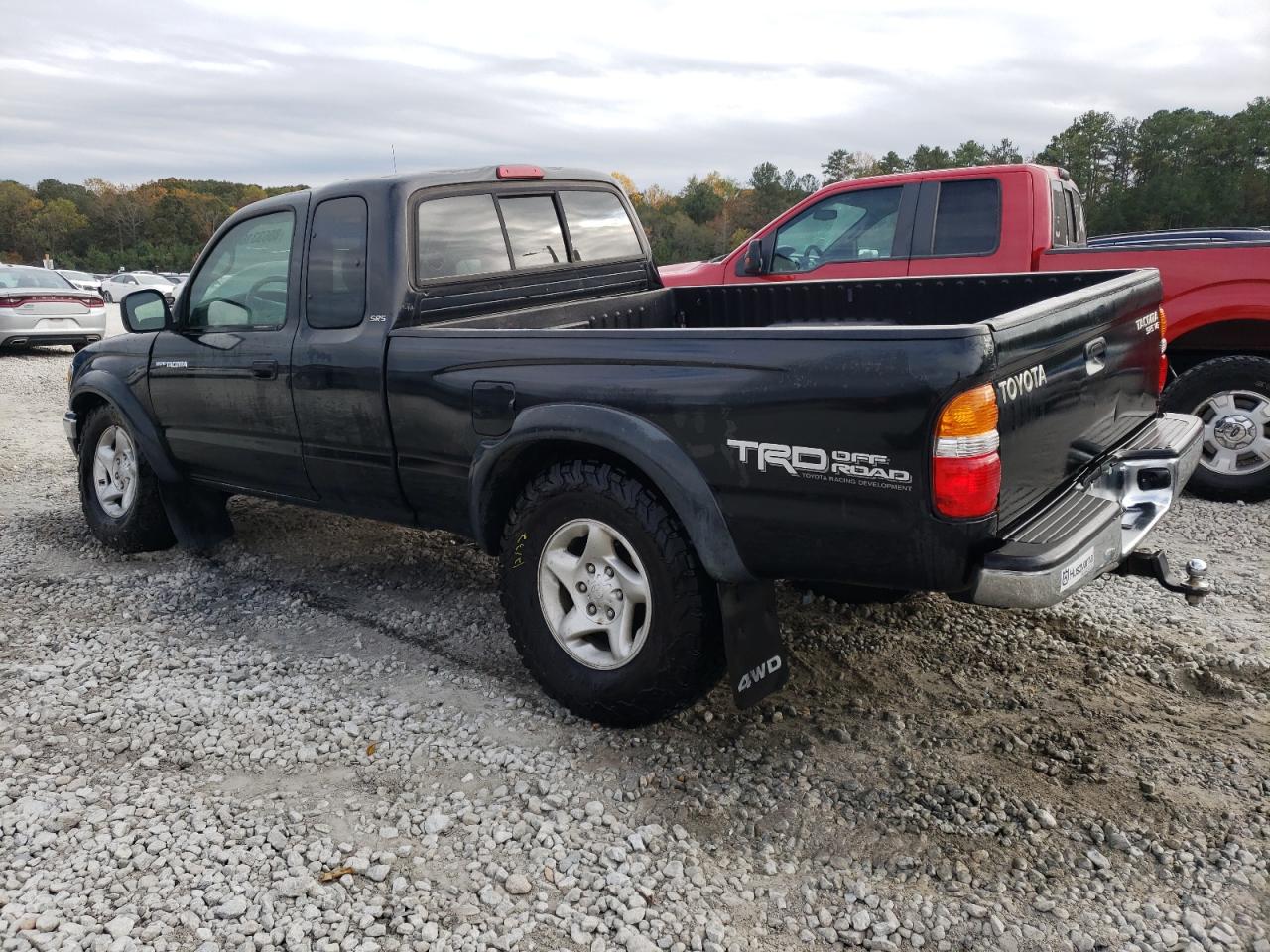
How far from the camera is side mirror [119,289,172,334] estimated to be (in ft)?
16.3

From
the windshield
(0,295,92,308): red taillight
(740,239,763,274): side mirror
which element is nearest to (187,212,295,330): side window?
(740,239,763,274): side mirror

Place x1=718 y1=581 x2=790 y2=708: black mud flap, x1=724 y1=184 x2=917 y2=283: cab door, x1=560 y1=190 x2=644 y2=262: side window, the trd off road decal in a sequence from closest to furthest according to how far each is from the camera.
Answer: the trd off road decal, x1=718 y1=581 x2=790 y2=708: black mud flap, x1=560 y1=190 x2=644 y2=262: side window, x1=724 y1=184 x2=917 y2=283: cab door

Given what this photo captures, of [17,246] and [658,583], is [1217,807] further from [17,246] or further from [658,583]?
[17,246]

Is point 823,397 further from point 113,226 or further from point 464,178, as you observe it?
point 113,226

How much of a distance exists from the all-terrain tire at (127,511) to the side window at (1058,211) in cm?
589

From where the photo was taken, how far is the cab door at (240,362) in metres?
4.34

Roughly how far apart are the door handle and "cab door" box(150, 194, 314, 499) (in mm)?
3093

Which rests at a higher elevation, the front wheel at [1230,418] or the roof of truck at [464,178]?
the roof of truck at [464,178]

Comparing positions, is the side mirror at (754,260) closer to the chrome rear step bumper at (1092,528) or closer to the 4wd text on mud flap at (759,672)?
the chrome rear step bumper at (1092,528)

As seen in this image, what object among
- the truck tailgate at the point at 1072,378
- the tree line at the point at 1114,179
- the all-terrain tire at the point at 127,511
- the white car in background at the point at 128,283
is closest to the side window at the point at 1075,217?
the truck tailgate at the point at 1072,378

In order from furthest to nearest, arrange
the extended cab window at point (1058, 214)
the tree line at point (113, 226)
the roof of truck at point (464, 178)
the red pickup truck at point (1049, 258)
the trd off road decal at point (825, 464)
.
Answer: the tree line at point (113, 226)
the extended cab window at point (1058, 214)
the red pickup truck at point (1049, 258)
the roof of truck at point (464, 178)
the trd off road decal at point (825, 464)

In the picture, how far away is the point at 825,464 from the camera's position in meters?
2.68

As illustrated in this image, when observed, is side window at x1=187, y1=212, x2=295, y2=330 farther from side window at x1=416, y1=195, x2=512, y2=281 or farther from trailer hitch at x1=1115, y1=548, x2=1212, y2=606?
trailer hitch at x1=1115, y1=548, x2=1212, y2=606

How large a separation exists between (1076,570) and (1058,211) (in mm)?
5095
